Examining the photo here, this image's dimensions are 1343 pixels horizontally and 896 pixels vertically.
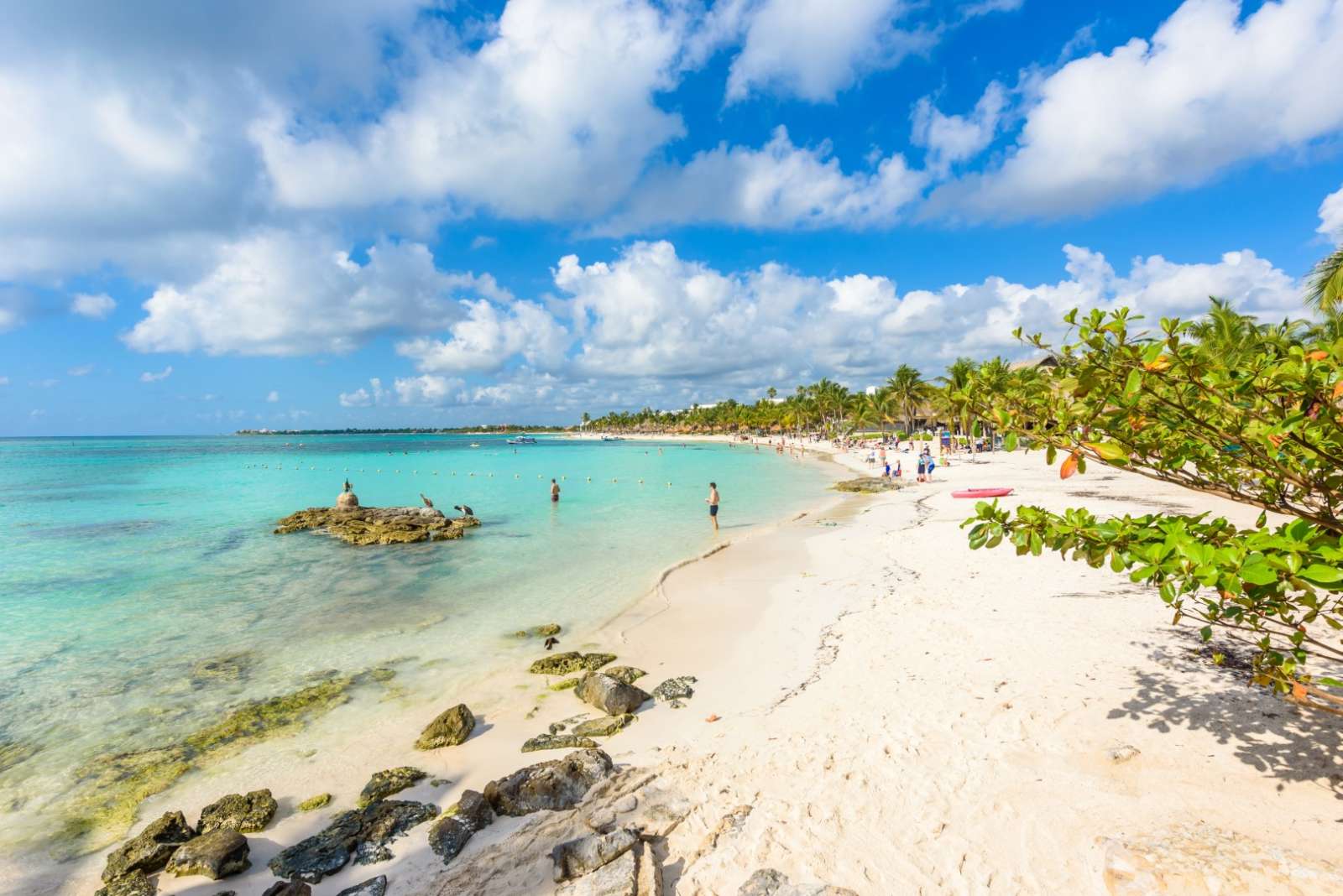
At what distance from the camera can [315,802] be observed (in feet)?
21.9

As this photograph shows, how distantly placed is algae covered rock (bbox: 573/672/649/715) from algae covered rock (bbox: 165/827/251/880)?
409cm

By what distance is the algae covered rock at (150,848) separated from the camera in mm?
5645

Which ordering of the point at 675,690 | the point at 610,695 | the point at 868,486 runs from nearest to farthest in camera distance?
the point at 610,695, the point at 675,690, the point at 868,486

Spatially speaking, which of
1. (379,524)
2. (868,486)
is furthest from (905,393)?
(379,524)

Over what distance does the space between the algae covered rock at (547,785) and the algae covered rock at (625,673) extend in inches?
105

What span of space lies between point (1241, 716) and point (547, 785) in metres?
7.01

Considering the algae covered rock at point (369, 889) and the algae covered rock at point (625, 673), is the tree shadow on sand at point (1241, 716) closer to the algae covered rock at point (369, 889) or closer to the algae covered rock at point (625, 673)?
the algae covered rock at point (625, 673)

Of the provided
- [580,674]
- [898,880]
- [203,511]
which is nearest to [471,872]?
[898,880]

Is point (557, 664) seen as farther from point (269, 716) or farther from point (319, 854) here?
point (319, 854)

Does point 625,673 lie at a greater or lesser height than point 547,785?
lesser

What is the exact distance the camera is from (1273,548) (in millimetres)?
2762

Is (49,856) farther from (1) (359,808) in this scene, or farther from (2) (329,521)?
(2) (329,521)

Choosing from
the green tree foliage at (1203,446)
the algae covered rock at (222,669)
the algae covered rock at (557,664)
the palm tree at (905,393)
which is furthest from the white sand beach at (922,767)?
the palm tree at (905,393)

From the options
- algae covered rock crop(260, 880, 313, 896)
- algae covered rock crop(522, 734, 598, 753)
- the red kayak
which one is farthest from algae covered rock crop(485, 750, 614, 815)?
→ the red kayak
